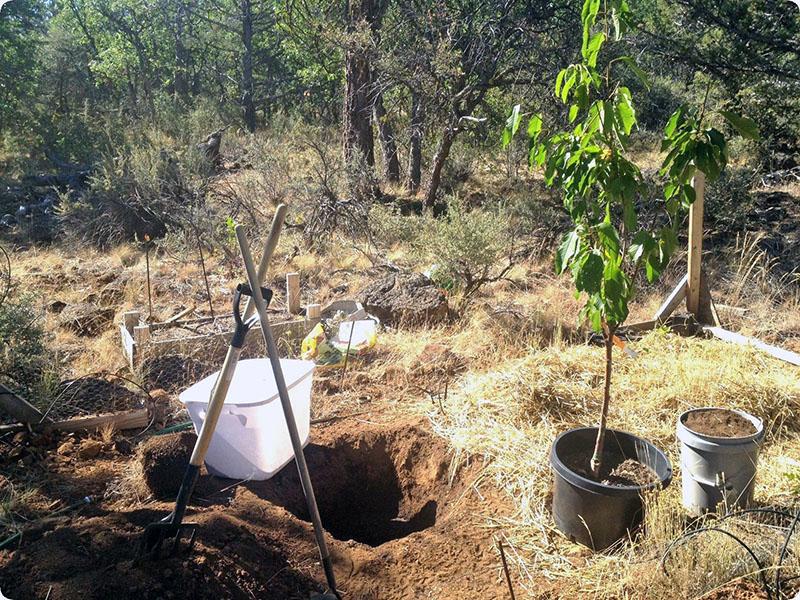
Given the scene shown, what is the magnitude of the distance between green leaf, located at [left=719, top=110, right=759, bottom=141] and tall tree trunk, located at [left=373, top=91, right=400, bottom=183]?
320 inches

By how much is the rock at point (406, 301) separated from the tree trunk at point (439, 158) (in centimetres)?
317

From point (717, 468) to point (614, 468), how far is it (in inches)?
18.6

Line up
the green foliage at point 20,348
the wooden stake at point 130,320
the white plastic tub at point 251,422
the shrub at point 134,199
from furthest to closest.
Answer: the shrub at point 134,199
the wooden stake at point 130,320
the green foliage at point 20,348
the white plastic tub at point 251,422

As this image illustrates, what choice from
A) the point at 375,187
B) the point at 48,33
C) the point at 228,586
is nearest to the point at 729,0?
the point at 375,187

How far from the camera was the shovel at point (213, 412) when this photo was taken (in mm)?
2484

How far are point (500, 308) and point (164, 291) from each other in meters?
3.62

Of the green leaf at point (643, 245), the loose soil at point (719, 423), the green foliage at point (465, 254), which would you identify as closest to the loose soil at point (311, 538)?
the loose soil at point (719, 423)

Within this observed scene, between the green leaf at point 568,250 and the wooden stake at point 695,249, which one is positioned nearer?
the green leaf at point 568,250

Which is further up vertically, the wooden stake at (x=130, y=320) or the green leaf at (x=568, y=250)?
the green leaf at (x=568, y=250)

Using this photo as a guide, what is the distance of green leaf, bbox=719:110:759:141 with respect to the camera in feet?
7.36

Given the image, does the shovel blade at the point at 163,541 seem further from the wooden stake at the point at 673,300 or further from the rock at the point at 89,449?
the wooden stake at the point at 673,300

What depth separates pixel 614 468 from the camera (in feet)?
10.6

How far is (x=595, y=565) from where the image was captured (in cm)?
278

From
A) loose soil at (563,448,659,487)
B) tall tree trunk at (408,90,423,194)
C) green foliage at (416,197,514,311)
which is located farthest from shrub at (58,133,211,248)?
loose soil at (563,448,659,487)
